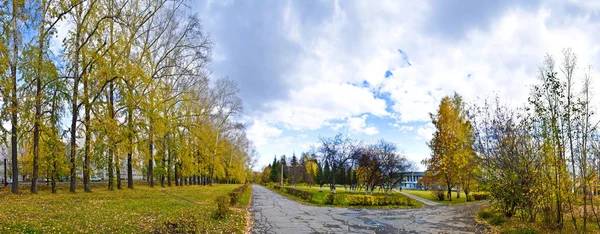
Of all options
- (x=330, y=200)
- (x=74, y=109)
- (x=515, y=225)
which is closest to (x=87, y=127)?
(x=74, y=109)

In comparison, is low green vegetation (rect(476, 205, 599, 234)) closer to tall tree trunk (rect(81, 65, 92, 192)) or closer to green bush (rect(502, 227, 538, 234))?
green bush (rect(502, 227, 538, 234))

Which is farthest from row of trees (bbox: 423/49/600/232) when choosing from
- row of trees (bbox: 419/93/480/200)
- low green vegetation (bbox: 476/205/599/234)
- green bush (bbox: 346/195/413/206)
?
row of trees (bbox: 419/93/480/200)

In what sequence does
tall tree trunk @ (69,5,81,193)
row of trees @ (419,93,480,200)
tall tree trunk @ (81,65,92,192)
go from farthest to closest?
1. row of trees @ (419,93,480,200)
2. tall tree trunk @ (69,5,81,193)
3. tall tree trunk @ (81,65,92,192)

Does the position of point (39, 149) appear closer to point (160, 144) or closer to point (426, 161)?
point (160, 144)

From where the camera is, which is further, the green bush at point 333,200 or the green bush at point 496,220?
the green bush at point 333,200

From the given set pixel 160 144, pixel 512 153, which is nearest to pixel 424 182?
pixel 512 153

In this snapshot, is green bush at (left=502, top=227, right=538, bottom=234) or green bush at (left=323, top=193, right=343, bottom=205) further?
green bush at (left=323, top=193, right=343, bottom=205)

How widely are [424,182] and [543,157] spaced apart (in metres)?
24.5

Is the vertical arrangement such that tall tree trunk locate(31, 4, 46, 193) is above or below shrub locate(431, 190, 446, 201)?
above

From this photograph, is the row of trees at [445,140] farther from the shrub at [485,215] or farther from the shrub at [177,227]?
the shrub at [177,227]

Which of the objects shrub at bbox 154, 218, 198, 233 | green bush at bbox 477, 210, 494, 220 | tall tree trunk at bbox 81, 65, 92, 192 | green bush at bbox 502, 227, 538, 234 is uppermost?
tall tree trunk at bbox 81, 65, 92, 192

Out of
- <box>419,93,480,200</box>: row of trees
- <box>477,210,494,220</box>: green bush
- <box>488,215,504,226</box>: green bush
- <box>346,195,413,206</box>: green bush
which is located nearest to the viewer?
<box>488,215,504,226</box>: green bush

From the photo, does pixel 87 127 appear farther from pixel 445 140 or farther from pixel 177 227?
pixel 445 140

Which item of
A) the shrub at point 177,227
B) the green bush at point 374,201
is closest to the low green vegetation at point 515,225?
the green bush at point 374,201
